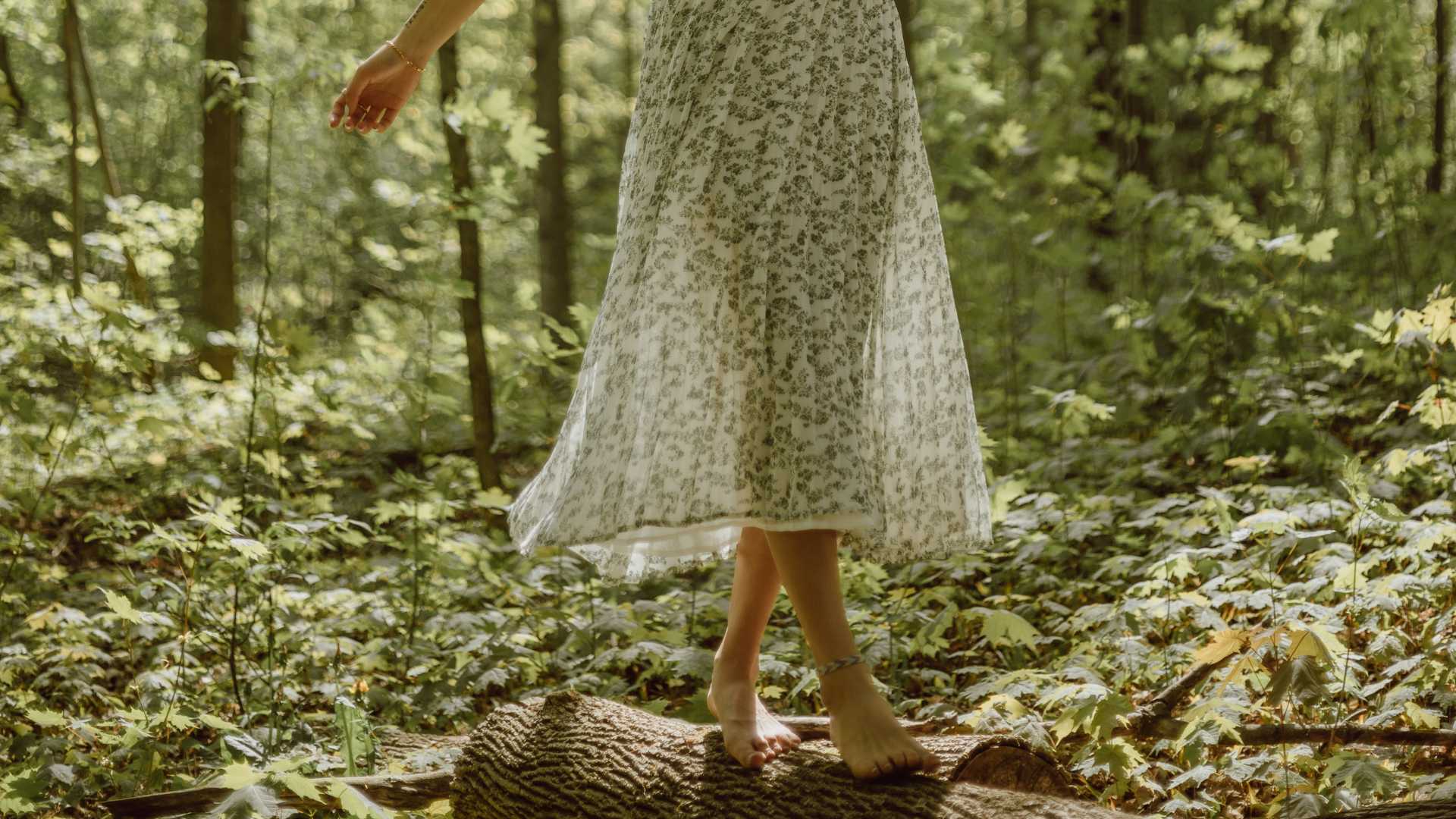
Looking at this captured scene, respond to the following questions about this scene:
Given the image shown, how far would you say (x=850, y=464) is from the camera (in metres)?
1.94

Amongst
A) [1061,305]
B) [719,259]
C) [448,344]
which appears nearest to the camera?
[719,259]

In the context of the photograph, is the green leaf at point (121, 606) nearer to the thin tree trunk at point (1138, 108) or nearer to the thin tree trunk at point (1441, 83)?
the thin tree trunk at point (1138, 108)

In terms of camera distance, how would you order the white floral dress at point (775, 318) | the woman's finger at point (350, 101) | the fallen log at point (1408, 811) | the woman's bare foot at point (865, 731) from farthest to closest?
1. the woman's finger at point (350, 101)
2. the white floral dress at point (775, 318)
3. the woman's bare foot at point (865, 731)
4. the fallen log at point (1408, 811)

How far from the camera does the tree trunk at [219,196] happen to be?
729 centimetres

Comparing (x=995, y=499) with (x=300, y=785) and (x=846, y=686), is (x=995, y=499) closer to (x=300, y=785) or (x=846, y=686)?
(x=846, y=686)

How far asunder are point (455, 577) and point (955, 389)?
2.91 metres

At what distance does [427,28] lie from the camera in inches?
87.4

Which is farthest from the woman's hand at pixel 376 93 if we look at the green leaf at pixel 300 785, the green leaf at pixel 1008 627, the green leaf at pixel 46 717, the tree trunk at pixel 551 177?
the tree trunk at pixel 551 177

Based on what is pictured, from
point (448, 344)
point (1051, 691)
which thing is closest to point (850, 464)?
point (1051, 691)

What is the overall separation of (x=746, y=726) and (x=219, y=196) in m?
6.86

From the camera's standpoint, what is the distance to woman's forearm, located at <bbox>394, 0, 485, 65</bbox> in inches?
87.3

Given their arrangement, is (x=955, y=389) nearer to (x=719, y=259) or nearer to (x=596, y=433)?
(x=719, y=259)

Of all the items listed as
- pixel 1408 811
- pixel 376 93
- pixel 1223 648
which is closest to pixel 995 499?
pixel 1223 648

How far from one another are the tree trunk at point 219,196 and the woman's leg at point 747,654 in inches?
239
